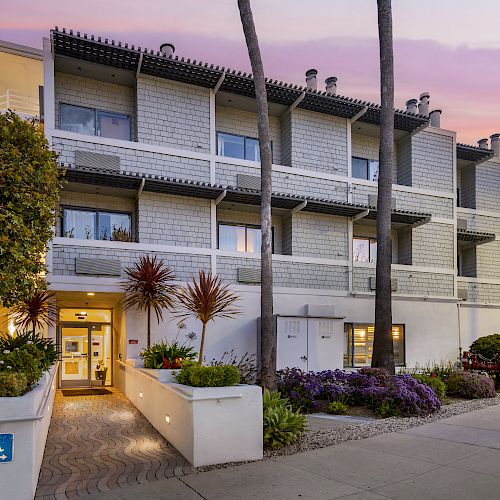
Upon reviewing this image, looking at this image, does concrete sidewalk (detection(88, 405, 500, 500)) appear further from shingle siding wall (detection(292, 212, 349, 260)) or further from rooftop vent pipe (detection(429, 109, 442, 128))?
rooftop vent pipe (detection(429, 109, 442, 128))

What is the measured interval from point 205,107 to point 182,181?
10.0ft

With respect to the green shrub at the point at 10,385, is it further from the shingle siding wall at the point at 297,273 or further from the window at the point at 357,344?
the window at the point at 357,344

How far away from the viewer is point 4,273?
7680 millimetres

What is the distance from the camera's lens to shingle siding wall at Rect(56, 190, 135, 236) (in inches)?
616

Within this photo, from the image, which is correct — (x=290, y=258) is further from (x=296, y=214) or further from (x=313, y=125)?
(x=313, y=125)

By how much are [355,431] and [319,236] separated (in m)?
9.72

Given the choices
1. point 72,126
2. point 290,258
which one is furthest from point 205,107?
point 290,258

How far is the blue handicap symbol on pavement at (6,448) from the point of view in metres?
6.10

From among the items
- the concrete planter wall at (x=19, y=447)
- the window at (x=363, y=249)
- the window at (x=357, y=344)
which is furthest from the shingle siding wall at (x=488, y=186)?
the concrete planter wall at (x=19, y=447)

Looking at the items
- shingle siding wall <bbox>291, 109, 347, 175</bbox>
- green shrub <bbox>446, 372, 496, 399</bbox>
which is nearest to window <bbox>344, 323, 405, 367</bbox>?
green shrub <bbox>446, 372, 496, 399</bbox>

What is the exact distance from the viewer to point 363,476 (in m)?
7.04

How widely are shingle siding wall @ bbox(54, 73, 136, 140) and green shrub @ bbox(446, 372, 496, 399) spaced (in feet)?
38.3

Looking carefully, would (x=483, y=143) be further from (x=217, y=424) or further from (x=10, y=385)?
(x=10, y=385)

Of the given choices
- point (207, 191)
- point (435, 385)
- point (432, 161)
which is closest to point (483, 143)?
point (432, 161)
